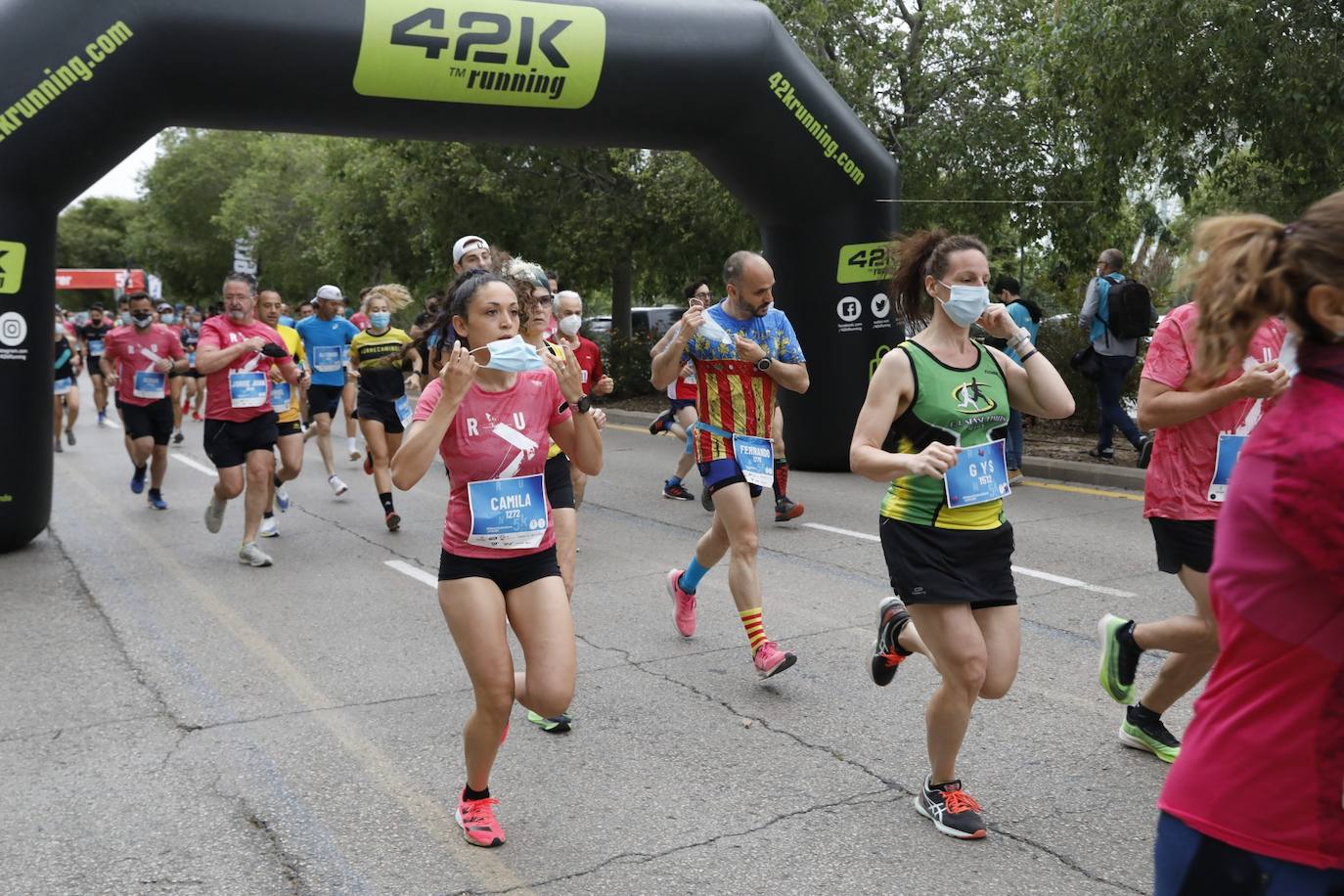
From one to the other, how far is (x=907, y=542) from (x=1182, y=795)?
6.41 feet

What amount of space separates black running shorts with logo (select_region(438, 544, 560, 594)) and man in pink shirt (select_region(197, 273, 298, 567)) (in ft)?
17.0

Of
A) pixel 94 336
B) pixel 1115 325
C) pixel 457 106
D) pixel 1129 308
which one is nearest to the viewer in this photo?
pixel 457 106

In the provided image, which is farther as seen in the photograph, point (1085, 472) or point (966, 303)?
point (1085, 472)

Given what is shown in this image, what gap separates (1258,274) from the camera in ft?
6.17

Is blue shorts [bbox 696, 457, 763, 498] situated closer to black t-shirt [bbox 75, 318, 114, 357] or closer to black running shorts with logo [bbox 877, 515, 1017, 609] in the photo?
black running shorts with logo [bbox 877, 515, 1017, 609]

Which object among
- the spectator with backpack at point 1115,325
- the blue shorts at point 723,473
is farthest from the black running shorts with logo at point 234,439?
the spectator with backpack at point 1115,325

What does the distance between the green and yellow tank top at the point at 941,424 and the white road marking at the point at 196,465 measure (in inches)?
447

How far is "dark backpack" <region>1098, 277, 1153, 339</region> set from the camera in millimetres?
11445

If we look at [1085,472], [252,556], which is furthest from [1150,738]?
[1085,472]

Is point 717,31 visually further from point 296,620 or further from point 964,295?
point 964,295

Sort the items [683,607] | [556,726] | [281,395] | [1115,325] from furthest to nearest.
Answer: [1115,325] → [281,395] → [683,607] → [556,726]

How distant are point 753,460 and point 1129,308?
697 cm

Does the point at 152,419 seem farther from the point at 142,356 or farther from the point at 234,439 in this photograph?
the point at 234,439

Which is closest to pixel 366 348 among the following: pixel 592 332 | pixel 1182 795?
pixel 1182 795
